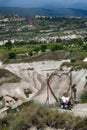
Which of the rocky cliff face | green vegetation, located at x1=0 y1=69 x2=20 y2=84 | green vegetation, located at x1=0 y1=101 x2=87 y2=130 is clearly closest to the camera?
green vegetation, located at x1=0 y1=101 x2=87 y2=130

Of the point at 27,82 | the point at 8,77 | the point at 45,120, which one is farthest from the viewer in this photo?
the point at 27,82

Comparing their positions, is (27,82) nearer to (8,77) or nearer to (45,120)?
(8,77)

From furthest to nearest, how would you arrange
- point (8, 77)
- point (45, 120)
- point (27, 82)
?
point (27, 82) < point (8, 77) < point (45, 120)

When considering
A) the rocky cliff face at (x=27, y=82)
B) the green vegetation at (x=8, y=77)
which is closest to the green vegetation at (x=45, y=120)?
the rocky cliff face at (x=27, y=82)

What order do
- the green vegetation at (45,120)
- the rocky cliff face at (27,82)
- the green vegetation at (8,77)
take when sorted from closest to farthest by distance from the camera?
the green vegetation at (45,120) → the rocky cliff face at (27,82) → the green vegetation at (8,77)

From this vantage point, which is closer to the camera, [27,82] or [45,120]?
[45,120]

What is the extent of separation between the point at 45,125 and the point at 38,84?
268 feet

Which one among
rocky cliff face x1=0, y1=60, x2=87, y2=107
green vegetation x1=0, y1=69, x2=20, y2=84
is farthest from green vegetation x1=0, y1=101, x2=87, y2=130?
green vegetation x1=0, y1=69, x2=20, y2=84

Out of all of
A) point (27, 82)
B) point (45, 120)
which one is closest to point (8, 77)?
point (27, 82)

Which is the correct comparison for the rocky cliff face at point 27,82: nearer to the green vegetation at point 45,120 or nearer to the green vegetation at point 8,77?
the green vegetation at point 8,77

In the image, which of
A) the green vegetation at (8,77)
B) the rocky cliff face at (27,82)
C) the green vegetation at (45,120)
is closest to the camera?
the green vegetation at (45,120)

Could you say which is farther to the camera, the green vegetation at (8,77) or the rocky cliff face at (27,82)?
the green vegetation at (8,77)

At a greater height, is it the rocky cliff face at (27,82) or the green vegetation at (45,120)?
the green vegetation at (45,120)

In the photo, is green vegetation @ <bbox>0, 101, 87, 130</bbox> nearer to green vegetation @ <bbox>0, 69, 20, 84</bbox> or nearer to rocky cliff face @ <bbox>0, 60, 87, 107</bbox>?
rocky cliff face @ <bbox>0, 60, 87, 107</bbox>
